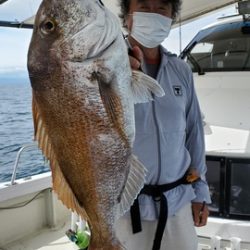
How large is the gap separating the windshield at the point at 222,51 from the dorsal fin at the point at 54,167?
3.57 m

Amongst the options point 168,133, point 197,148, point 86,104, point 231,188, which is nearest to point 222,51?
point 231,188

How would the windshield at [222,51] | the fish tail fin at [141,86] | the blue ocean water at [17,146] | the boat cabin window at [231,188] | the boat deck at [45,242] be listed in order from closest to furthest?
the fish tail fin at [141,86], the boat cabin window at [231,188], the boat deck at [45,242], the windshield at [222,51], the blue ocean water at [17,146]

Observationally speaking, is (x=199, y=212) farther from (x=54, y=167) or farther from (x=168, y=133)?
(x=54, y=167)

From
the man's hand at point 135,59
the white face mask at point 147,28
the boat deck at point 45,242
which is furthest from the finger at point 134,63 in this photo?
the boat deck at point 45,242

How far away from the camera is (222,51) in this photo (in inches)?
188

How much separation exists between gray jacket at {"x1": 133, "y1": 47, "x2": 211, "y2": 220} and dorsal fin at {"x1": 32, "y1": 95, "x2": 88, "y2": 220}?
544 mm

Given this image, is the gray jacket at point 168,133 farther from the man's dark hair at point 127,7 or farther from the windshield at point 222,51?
the windshield at point 222,51

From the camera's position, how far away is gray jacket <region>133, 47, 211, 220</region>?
1910 mm

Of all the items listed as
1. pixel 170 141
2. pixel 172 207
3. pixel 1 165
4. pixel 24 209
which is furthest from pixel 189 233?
pixel 1 165

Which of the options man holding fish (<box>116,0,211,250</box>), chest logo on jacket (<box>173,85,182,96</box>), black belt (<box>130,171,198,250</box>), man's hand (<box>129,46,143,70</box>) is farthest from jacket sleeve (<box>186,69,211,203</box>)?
man's hand (<box>129,46,143,70</box>)

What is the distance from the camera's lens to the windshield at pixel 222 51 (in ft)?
15.2

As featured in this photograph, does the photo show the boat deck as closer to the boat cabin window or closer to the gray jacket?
the boat cabin window

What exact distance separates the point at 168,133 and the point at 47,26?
2.92 feet

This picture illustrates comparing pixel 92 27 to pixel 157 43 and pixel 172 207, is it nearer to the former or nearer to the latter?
pixel 157 43
